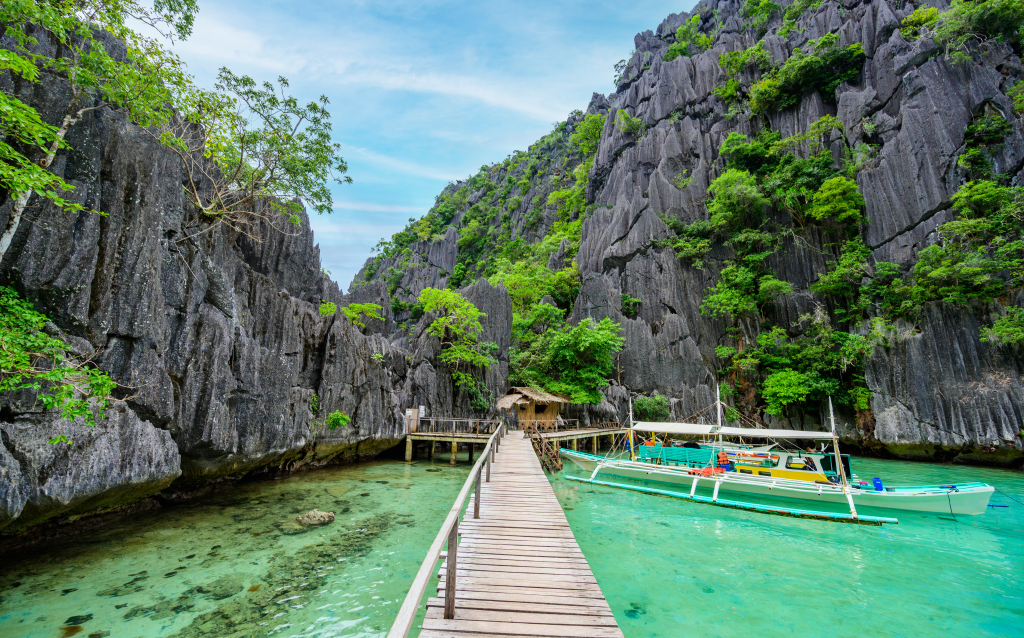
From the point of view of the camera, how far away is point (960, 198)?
66.6 feet

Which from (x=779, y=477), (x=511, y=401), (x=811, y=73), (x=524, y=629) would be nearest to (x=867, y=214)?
(x=811, y=73)

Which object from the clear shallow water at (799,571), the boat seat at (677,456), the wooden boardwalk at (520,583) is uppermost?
the wooden boardwalk at (520,583)

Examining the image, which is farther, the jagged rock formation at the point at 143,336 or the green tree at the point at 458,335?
the green tree at the point at 458,335

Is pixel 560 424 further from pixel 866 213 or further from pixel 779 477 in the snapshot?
pixel 866 213

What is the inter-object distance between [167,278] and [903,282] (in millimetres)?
31270

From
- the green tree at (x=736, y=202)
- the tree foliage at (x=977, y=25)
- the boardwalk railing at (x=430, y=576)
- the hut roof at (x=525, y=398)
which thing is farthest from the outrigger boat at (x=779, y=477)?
the tree foliage at (x=977, y=25)

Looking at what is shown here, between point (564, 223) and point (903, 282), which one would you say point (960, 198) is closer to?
point (903, 282)

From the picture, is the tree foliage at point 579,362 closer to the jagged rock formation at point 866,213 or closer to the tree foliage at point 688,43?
the jagged rock formation at point 866,213

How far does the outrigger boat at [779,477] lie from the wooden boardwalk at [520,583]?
8.81 m

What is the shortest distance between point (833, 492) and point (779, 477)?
1606 millimetres

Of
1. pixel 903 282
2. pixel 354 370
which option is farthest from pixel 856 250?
pixel 354 370

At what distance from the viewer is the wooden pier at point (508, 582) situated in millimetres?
3527

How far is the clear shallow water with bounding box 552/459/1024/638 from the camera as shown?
6.06m

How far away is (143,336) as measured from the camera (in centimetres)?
832
